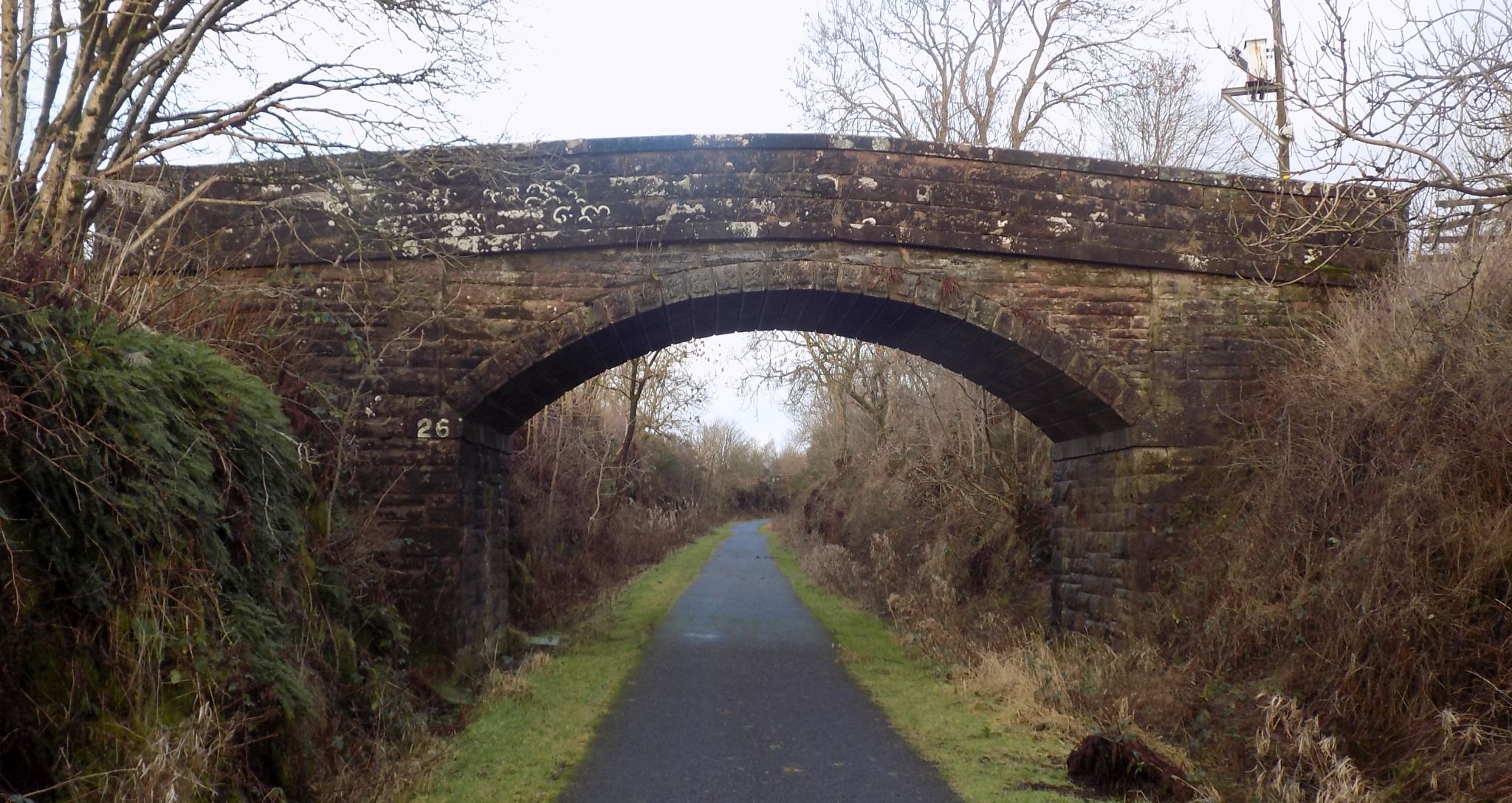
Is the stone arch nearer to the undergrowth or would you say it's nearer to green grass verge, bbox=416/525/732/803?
the undergrowth

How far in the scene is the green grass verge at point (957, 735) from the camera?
5.99 metres

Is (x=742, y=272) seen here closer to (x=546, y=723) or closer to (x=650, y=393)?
(x=546, y=723)

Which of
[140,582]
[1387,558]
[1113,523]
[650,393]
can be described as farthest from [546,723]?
[650,393]

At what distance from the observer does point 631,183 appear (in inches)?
360

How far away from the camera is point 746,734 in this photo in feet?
24.6

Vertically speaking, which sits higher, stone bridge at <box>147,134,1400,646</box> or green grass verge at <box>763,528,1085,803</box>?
stone bridge at <box>147,134,1400,646</box>

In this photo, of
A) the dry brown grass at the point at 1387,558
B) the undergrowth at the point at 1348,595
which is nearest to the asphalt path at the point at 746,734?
the undergrowth at the point at 1348,595

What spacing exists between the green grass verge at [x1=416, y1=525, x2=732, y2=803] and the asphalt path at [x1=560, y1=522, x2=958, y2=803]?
0.16 meters

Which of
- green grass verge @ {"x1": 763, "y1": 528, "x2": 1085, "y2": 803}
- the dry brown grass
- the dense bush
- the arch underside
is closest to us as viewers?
the dense bush

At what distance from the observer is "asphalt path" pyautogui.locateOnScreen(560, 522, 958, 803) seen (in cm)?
601

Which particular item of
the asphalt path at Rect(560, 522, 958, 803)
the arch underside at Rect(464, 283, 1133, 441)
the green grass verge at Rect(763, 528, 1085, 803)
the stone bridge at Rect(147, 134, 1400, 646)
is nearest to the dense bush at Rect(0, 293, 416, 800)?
the asphalt path at Rect(560, 522, 958, 803)

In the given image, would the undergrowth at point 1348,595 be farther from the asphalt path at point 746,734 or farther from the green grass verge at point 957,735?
the asphalt path at point 746,734

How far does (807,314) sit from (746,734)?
13.4 feet

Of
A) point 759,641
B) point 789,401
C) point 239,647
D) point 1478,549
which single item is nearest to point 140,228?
point 239,647
